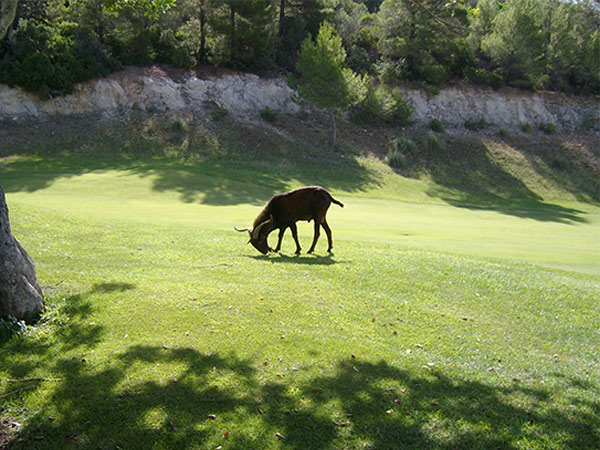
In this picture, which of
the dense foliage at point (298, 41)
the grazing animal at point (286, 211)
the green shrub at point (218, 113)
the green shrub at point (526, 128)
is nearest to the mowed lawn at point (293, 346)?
the grazing animal at point (286, 211)

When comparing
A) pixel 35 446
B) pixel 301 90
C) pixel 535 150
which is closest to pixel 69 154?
pixel 301 90

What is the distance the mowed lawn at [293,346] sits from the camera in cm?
533

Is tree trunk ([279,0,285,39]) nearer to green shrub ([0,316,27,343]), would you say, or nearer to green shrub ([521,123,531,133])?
green shrub ([521,123,531,133])

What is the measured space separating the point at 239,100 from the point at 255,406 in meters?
41.5

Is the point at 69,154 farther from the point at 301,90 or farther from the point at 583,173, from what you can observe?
the point at 583,173

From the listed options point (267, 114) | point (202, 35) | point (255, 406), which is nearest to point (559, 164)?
point (267, 114)

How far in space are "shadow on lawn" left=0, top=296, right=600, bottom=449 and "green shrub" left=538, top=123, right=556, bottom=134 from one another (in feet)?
166

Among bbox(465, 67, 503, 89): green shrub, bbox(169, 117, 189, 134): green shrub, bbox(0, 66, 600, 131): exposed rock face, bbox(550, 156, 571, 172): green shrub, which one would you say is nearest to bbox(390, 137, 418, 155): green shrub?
bbox(0, 66, 600, 131): exposed rock face

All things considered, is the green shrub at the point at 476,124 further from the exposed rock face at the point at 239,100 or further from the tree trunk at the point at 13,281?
the tree trunk at the point at 13,281

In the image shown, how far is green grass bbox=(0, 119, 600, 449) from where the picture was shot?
210 inches

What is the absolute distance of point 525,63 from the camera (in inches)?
1982

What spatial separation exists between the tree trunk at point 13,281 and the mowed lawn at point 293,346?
1.09ft

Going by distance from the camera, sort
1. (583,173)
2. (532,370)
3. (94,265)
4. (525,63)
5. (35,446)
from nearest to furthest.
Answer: (35,446) → (532,370) → (94,265) → (583,173) → (525,63)

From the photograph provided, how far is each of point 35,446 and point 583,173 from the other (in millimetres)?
49716
